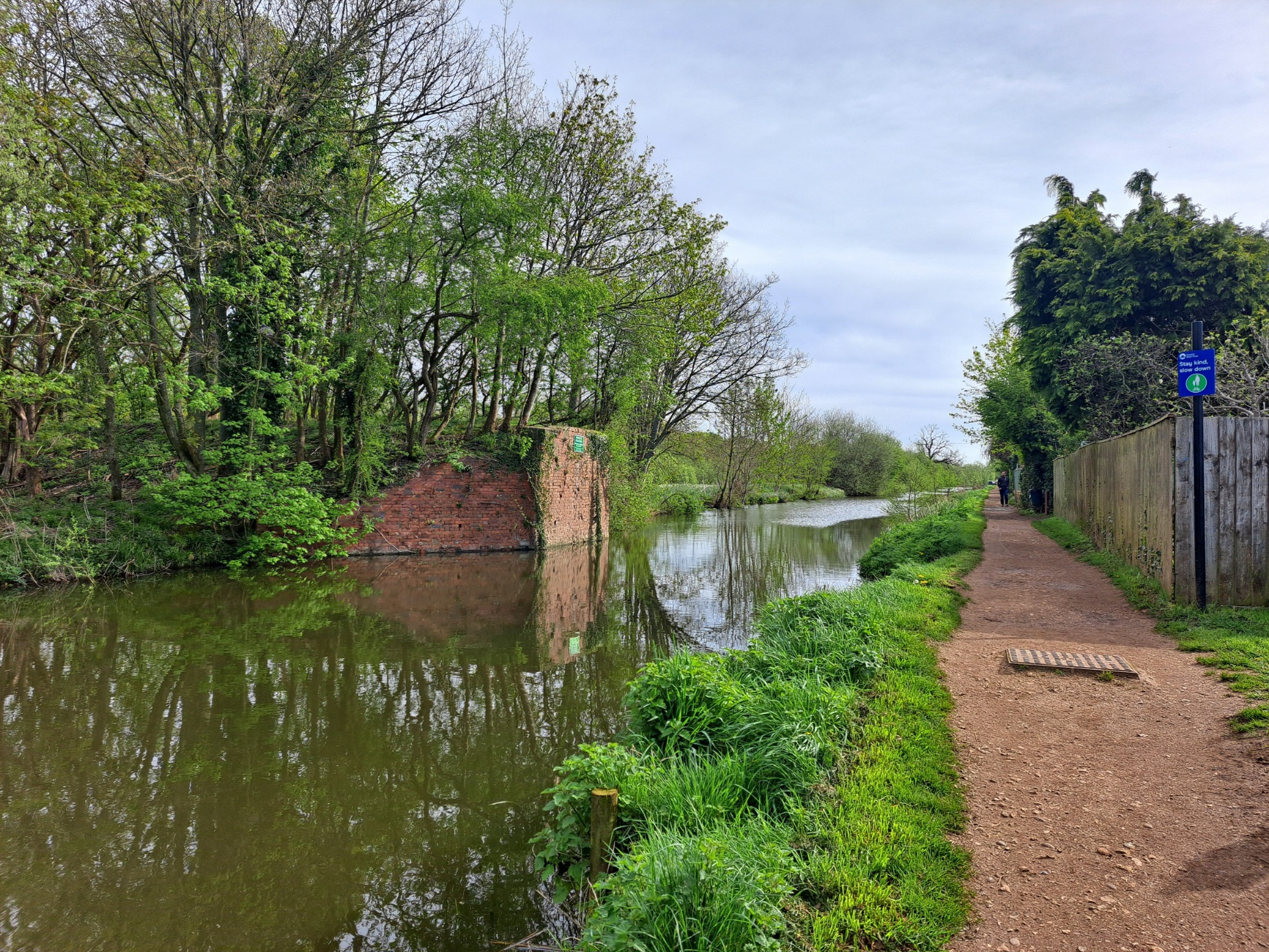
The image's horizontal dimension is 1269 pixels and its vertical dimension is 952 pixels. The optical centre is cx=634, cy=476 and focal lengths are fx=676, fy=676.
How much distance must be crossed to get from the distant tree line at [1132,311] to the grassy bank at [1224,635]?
19.2ft

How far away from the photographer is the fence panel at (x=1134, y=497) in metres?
7.82

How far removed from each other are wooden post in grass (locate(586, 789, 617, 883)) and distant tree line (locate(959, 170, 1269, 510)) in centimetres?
1360

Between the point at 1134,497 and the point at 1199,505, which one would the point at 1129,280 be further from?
the point at 1199,505

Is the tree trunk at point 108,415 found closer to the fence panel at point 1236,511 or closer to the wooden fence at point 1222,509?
the wooden fence at point 1222,509

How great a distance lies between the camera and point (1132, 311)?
1742cm

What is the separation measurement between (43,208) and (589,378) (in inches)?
530

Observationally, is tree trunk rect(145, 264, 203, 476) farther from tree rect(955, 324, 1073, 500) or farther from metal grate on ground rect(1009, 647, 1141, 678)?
tree rect(955, 324, 1073, 500)

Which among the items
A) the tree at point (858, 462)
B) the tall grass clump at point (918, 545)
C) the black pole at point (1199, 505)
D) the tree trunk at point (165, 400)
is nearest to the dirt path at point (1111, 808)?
the black pole at point (1199, 505)

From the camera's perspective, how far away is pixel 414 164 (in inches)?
586

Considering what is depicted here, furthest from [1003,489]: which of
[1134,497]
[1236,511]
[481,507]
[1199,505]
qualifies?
[1199,505]

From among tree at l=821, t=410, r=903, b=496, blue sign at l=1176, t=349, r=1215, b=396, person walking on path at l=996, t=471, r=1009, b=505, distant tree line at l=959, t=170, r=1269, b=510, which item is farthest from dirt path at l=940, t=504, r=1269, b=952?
tree at l=821, t=410, r=903, b=496

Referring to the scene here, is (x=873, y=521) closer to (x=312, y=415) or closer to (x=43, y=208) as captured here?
(x=312, y=415)

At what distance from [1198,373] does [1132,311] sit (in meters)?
13.2

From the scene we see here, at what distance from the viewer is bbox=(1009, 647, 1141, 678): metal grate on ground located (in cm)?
549
